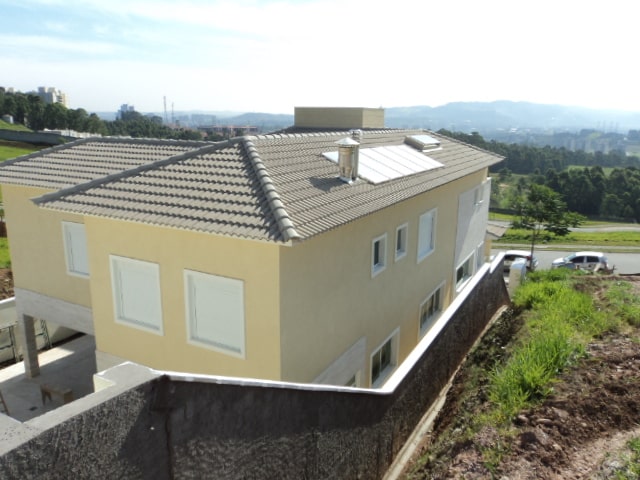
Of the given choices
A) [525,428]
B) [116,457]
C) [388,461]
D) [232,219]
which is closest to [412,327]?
[388,461]

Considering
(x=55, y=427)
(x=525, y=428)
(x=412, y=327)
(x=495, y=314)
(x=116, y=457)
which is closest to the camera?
(x=55, y=427)

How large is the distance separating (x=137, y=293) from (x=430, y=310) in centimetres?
1090

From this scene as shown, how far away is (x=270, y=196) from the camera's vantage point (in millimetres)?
9125

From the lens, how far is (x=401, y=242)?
13.9m

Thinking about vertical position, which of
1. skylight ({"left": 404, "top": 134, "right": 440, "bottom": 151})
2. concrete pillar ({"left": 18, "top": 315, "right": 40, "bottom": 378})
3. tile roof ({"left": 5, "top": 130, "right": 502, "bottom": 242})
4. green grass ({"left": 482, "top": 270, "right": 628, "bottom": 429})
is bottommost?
concrete pillar ({"left": 18, "top": 315, "right": 40, "bottom": 378})

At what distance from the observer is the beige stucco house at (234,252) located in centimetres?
898

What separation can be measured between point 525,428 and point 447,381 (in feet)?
20.1

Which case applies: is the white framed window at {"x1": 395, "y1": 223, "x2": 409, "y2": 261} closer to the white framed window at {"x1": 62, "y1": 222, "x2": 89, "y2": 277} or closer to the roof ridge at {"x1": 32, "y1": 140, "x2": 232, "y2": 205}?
the roof ridge at {"x1": 32, "y1": 140, "x2": 232, "y2": 205}

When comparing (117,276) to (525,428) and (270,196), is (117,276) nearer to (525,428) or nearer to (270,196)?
(270,196)

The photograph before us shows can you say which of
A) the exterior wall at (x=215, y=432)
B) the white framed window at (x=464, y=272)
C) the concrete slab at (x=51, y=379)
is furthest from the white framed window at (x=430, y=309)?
the concrete slab at (x=51, y=379)

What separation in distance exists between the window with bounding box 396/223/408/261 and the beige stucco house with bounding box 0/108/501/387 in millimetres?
30

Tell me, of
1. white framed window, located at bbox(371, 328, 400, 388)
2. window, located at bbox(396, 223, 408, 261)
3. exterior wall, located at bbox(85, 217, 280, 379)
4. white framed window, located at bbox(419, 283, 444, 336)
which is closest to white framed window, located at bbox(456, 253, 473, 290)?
white framed window, located at bbox(419, 283, 444, 336)

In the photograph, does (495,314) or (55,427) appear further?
(495,314)

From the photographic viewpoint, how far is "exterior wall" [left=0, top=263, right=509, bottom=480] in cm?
394
